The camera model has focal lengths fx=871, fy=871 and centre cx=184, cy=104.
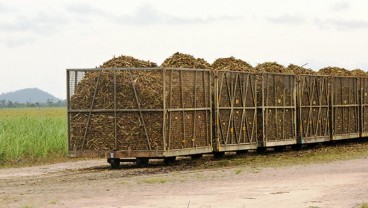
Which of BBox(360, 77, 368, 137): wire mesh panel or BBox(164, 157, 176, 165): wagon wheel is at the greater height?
BBox(360, 77, 368, 137): wire mesh panel

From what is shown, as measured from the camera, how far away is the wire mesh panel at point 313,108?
32.1 m

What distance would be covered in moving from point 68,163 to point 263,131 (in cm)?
646

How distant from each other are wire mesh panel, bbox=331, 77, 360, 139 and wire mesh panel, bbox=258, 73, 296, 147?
4.07 meters

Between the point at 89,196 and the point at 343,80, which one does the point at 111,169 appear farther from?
the point at 343,80

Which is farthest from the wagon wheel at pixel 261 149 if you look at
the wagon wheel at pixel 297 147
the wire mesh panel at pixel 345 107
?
the wire mesh panel at pixel 345 107

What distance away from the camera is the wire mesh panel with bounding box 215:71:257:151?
2625cm

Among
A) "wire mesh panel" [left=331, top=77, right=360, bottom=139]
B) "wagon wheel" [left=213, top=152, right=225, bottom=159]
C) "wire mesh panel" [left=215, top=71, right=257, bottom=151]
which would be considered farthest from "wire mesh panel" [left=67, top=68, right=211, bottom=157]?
"wire mesh panel" [left=331, top=77, right=360, bottom=139]

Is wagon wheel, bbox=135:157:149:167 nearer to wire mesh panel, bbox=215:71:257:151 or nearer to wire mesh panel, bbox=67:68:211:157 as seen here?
wire mesh panel, bbox=67:68:211:157

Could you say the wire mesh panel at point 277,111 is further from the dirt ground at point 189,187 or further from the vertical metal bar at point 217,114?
the dirt ground at point 189,187

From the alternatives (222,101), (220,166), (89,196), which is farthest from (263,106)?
(89,196)

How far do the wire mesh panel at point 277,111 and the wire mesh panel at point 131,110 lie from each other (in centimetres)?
470

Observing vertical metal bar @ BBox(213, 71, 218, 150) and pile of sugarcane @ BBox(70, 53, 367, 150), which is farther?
vertical metal bar @ BBox(213, 71, 218, 150)

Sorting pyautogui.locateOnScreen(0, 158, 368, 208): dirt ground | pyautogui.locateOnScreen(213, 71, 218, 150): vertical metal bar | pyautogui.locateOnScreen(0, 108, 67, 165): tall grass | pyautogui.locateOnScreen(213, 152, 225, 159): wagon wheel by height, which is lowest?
pyautogui.locateOnScreen(0, 158, 368, 208): dirt ground

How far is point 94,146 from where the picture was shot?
23.9m
